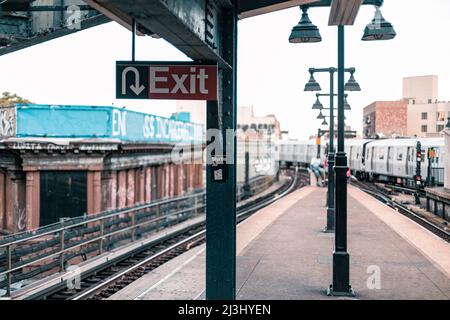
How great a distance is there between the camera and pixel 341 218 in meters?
10.5

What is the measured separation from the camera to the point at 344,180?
10570mm

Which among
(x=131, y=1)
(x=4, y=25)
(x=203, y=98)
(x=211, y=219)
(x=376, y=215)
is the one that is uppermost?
(x=4, y=25)

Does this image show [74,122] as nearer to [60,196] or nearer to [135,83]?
[60,196]

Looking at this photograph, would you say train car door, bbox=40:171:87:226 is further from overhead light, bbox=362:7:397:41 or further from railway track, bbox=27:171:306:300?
overhead light, bbox=362:7:397:41

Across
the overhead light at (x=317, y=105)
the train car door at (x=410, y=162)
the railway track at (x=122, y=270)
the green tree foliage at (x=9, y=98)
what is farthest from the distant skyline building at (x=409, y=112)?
the railway track at (x=122, y=270)

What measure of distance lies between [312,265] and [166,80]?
765 cm

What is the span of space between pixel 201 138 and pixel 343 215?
38906mm

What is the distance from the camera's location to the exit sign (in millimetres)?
6234

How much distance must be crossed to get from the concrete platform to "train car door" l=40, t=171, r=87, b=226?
7.17m

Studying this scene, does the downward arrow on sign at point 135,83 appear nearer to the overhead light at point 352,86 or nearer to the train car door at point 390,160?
the overhead light at point 352,86

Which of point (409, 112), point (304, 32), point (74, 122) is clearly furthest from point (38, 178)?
point (409, 112)

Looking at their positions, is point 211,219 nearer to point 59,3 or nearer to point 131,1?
point 131,1

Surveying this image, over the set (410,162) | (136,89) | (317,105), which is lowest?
(410,162)
